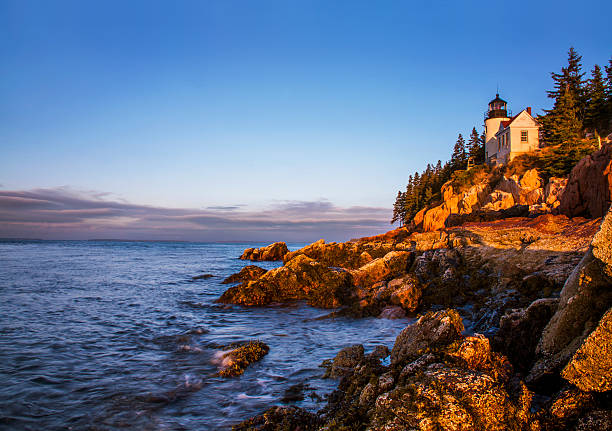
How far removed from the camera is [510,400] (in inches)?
170

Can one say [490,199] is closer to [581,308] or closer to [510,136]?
[510,136]

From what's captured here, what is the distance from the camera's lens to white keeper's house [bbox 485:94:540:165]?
48.6 m

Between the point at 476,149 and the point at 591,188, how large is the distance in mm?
51702

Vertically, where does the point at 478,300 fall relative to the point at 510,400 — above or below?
below

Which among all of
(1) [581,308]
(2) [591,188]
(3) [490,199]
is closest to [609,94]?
(3) [490,199]

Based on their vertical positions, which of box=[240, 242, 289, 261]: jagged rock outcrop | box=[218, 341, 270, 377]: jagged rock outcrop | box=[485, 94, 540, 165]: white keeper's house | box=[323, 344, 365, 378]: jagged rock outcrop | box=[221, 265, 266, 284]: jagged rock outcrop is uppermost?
box=[485, 94, 540, 165]: white keeper's house

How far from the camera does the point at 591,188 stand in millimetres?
17188

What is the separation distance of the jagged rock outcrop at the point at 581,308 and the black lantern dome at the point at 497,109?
Result: 2394 inches

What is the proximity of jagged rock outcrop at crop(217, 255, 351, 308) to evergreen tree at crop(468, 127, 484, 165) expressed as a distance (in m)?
54.5

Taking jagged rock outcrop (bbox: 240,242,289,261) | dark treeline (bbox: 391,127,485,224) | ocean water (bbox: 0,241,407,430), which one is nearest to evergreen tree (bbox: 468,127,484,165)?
dark treeline (bbox: 391,127,485,224)

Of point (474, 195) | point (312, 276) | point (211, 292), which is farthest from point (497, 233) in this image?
point (474, 195)

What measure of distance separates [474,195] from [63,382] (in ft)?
164

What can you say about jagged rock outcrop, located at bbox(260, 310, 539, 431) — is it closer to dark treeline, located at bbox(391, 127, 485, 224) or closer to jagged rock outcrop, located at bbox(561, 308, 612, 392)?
jagged rock outcrop, located at bbox(561, 308, 612, 392)

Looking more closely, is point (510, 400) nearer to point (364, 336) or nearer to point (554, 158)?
point (364, 336)
